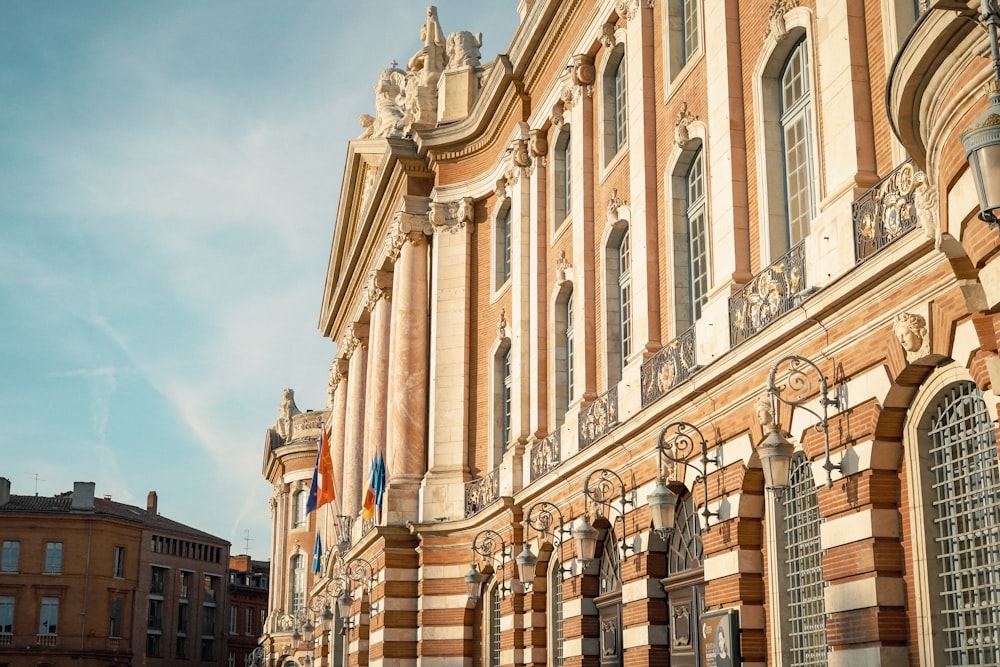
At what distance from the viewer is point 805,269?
1552 centimetres

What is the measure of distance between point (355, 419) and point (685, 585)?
25.9 m

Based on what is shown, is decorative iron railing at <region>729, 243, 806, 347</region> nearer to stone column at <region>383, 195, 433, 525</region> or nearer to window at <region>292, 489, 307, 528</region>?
stone column at <region>383, 195, 433, 525</region>

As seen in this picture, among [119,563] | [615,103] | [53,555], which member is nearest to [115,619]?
[119,563]

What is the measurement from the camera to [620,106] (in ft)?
81.3

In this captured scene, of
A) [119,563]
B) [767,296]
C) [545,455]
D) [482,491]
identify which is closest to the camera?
[767,296]

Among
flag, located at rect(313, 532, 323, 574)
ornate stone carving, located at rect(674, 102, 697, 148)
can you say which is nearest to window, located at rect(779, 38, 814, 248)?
ornate stone carving, located at rect(674, 102, 697, 148)

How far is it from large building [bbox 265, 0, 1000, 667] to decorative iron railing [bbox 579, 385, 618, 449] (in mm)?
78

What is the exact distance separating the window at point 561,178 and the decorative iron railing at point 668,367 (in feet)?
26.1

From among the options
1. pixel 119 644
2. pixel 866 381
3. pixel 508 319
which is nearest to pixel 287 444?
pixel 119 644

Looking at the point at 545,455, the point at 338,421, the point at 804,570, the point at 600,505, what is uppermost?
the point at 338,421

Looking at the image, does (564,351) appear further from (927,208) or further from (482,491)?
(927,208)

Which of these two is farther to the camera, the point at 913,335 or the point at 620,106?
the point at 620,106

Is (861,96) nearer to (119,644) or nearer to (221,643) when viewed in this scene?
(119,644)

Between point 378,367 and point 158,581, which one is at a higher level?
point 378,367
